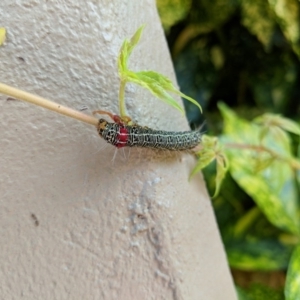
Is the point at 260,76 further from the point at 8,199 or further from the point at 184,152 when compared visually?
the point at 8,199

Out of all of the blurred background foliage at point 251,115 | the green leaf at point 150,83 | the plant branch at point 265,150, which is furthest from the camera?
the blurred background foliage at point 251,115

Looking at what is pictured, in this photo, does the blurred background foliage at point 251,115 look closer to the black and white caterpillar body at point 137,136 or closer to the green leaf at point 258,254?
the green leaf at point 258,254

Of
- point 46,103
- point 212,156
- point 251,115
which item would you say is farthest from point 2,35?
point 251,115

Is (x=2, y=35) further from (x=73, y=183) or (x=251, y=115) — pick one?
(x=251, y=115)

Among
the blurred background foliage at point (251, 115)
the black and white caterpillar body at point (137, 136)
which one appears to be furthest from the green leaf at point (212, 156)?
the blurred background foliage at point (251, 115)

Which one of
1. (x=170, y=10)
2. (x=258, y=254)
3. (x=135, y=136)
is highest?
(x=170, y=10)

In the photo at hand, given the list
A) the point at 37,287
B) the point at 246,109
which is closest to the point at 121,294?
the point at 37,287
